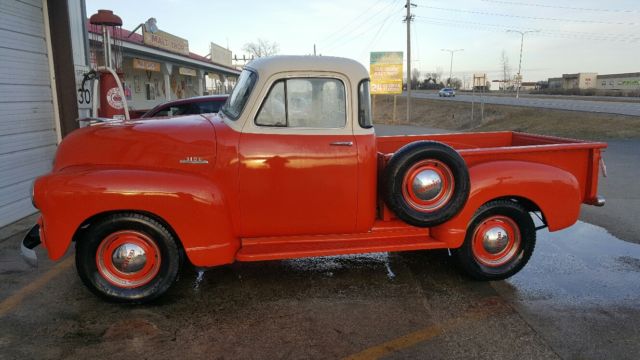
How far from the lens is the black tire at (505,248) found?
4.23 meters

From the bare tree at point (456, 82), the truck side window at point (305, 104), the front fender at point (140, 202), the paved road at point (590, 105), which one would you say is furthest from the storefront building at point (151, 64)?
the bare tree at point (456, 82)

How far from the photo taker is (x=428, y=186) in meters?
3.95

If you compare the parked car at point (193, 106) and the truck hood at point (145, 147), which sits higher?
the parked car at point (193, 106)

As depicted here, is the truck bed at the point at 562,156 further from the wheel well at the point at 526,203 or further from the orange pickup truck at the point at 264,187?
the wheel well at the point at 526,203

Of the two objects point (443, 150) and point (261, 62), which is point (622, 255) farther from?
point (261, 62)

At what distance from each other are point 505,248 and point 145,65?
52.8 feet

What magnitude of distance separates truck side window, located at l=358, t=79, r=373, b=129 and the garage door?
4439 millimetres

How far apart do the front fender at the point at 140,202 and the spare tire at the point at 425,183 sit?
1.46 m

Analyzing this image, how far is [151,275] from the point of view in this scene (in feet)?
12.4

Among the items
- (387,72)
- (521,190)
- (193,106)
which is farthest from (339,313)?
(387,72)

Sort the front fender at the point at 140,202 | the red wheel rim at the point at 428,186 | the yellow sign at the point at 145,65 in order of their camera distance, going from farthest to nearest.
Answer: the yellow sign at the point at 145,65, the red wheel rim at the point at 428,186, the front fender at the point at 140,202

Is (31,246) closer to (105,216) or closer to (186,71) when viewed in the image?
(105,216)

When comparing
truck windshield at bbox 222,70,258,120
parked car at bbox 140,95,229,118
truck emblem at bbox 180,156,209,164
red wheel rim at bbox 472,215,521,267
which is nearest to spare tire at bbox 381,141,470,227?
red wheel rim at bbox 472,215,521,267

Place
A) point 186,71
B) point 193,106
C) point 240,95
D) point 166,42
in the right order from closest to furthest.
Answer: point 240,95 < point 193,106 < point 166,42 < point 186,71
